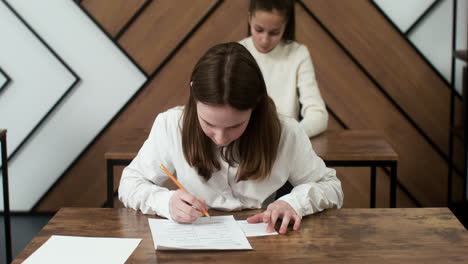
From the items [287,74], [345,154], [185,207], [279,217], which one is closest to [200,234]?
[185,207]

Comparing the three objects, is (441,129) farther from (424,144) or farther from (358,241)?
(358,241)

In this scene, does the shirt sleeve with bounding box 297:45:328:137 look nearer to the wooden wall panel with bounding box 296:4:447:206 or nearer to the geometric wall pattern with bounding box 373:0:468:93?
the wooden wall panel with bounding box 296:4:447:206

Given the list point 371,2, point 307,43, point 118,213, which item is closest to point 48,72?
point 307,43

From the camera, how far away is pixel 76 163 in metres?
3.54

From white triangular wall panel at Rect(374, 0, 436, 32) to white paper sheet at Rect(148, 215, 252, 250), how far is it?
86.4 inches

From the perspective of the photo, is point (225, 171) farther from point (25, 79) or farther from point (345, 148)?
point (25, 79)

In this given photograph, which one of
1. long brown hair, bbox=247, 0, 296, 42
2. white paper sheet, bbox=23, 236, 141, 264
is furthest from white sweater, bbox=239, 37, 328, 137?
white paper sheet, bbox=23, 236, 141, 264

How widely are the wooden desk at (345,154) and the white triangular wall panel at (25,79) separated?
42.2 inches

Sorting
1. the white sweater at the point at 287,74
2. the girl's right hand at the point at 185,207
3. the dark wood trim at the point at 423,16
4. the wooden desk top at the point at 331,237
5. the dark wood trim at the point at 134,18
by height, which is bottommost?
the wooden desk top at the point at 331,237

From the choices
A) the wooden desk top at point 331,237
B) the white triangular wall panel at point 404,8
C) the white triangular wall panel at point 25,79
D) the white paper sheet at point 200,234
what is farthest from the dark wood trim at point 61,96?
the white paper sheet at point 200,234

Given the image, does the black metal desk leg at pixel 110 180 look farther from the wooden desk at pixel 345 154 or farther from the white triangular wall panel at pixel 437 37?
the white triangular wall panel at pixel 437 37

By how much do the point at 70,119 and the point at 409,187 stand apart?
1.94m

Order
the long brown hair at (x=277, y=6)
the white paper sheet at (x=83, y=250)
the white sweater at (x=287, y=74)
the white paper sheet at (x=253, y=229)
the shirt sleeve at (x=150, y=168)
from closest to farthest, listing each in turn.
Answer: the white paper sheet at (x=83, y=250), the white paper sheet at (x=253, y=229), the shirt sleeve at (x=150, y=168), the long brown hair at (x=277, y=6), the white sweater at (x=287, y=74)

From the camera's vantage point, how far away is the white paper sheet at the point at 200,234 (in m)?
1.37
